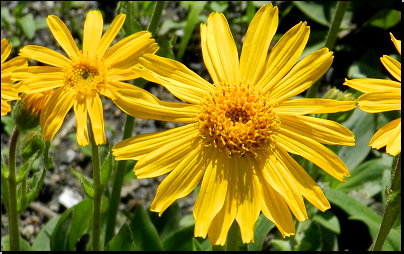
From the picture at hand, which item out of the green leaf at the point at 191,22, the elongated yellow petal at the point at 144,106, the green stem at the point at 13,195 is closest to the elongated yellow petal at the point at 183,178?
the elongated yellow petal at the point at 144,106

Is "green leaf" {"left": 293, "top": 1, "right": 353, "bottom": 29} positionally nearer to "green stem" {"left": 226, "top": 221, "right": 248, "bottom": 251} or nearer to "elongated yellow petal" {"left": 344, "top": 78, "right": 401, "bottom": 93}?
"elongated yellow petal" {"left": 344, "top": 78, "right": 401, "bottom": 93}

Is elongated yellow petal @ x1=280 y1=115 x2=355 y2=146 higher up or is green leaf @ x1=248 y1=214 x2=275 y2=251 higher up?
elongated yellow petal @ x1=280 y1=115 x2=355 y2=146

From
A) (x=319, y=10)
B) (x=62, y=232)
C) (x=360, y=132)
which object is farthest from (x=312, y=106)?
(x=319, y=10)

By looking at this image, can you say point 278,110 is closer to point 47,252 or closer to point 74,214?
point 74,214

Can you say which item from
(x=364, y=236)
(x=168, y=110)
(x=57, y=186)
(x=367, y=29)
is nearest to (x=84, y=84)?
(x=168, y=110)

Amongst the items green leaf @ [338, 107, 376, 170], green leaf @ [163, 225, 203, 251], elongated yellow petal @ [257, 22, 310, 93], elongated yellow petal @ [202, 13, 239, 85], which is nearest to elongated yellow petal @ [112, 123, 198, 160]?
elongated yellow petal @ [202, 13, 239, 85]

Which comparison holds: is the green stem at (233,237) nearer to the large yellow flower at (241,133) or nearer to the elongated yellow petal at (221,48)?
the large yellow flower at (241,133)
